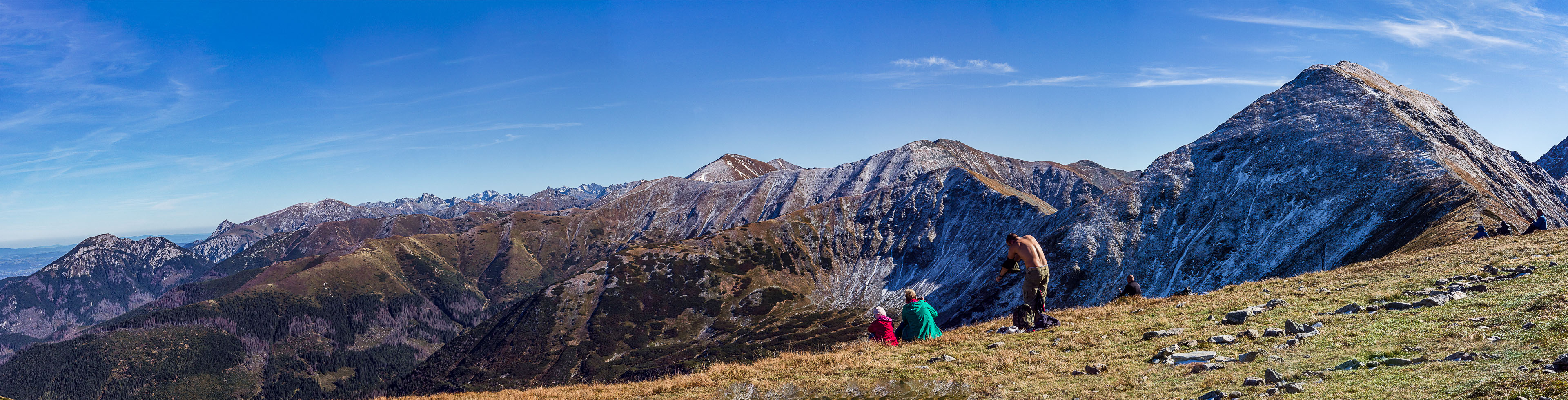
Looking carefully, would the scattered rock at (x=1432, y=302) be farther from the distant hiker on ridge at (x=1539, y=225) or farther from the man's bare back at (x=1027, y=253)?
the distant hiker on ridge at (x=1539, y=225)

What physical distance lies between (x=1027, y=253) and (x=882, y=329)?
6467 millimetres

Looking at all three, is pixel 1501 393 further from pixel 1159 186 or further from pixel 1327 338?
pixel 1159 186

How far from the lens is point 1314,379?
516 inches

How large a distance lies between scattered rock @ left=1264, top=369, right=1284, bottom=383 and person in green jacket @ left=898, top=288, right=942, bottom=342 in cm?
1274

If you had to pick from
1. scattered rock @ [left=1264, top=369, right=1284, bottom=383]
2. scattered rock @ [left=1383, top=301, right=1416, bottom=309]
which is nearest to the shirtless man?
scattered rock @ [left=1383, top=301, right=1416, bottom=309]

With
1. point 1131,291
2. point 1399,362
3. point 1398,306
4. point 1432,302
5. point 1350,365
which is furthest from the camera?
point 1131,291

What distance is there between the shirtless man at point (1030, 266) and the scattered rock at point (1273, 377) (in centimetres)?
1020

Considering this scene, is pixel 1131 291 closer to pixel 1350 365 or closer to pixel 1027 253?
pixel 1027 253

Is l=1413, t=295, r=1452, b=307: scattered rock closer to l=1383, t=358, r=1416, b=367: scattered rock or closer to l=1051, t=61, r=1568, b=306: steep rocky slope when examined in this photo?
l=1383, t=358, r=1416, b=367: scattered rock

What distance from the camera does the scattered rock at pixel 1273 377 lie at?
13008 mm

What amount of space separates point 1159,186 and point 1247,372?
487 feet

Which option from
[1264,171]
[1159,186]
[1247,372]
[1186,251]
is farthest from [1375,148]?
[1247,372]

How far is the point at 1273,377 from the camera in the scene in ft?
42.9

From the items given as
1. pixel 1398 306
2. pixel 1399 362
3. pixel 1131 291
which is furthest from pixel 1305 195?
pixel 1399 362
